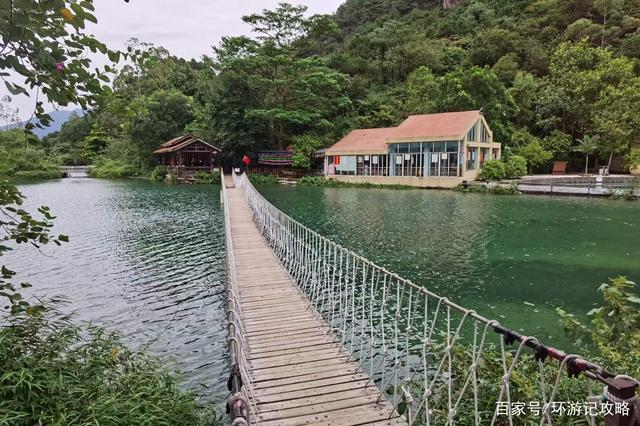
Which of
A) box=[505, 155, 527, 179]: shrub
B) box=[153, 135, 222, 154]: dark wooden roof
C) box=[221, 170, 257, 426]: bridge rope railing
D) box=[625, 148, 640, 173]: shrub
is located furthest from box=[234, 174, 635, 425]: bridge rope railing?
box=[153, 135, 222, 154]: dark wooden roof

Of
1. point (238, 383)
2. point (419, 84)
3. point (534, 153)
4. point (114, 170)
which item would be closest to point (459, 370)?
point (238, 383)

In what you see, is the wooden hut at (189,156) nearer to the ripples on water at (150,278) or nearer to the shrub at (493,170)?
the ripples on water at (150,278)

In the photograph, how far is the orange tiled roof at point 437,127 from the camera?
27.8 meters

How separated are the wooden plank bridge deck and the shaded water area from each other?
12.5 ft

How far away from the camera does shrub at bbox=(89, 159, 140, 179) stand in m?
43.8

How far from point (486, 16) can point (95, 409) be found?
2250 inches

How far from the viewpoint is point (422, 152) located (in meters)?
29.5

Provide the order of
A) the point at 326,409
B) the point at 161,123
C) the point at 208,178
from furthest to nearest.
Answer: the point at 161,123 → the point at 208,178 → the point at 326,409

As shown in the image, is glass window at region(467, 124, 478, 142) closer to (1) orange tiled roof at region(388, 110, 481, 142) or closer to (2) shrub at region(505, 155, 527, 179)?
(1) orange tiled roof at region(388, 110, 481, 142)

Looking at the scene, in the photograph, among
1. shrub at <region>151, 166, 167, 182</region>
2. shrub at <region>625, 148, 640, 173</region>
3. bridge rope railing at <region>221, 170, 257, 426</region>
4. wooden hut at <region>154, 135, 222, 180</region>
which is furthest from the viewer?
shrub at <region>151, 166, 167, 182</region>

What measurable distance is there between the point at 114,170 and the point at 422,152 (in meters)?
33.2

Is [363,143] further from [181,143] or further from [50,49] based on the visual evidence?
[50,49]

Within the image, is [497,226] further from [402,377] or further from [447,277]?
[402,377]

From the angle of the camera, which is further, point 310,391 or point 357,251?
point 357,251
